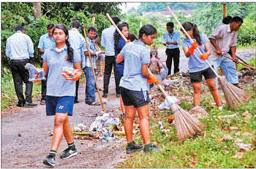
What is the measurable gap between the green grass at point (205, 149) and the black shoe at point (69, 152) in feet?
2.60

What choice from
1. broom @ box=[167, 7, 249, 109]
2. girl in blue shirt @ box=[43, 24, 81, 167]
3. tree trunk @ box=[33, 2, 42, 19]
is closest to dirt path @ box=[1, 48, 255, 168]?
girl in blue shirt @ box=[43, 24, 81, 167]

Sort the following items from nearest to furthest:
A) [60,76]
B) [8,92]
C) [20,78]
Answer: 1. [60,76]
2. [20,78]
3. [8,92]

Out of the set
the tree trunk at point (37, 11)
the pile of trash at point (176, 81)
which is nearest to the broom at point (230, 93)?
the pile of trash at point (176, 81)

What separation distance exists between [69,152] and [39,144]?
100 cm

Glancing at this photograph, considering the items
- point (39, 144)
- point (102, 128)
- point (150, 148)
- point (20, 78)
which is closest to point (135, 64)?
point (150, 148)

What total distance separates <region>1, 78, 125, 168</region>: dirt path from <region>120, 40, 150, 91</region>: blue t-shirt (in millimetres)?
864

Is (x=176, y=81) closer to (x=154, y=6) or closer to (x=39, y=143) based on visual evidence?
(x=39, y=143)

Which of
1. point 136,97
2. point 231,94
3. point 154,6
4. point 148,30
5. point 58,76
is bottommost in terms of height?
point 231,94

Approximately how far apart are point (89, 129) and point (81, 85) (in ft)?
19.5

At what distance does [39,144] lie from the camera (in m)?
7.27

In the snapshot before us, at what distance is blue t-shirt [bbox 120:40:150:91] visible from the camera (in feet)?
20.1

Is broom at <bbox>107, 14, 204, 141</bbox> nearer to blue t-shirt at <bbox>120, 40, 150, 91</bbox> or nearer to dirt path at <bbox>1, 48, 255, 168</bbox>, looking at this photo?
blue t-shirt at <bbox>120, 40, 150, 91</bbox>

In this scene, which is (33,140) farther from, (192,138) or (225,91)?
(225,91)

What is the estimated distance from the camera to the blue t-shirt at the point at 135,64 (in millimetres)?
6129
